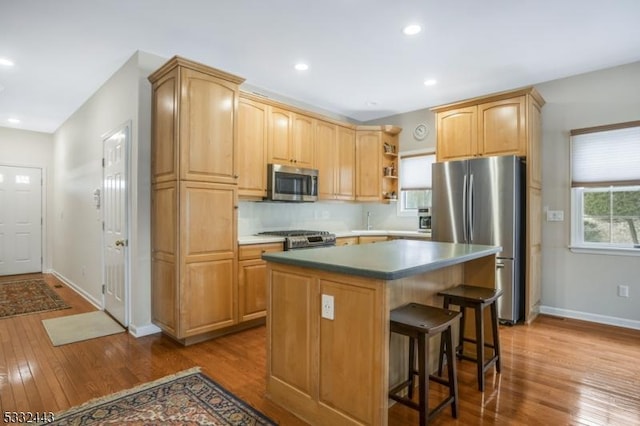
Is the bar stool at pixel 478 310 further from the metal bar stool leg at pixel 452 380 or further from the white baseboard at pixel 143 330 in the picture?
the white baseboard at pixel 143 330

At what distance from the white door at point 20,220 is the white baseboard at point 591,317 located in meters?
8.54

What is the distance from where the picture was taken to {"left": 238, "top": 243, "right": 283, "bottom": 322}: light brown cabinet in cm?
353

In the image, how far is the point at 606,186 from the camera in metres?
3.85

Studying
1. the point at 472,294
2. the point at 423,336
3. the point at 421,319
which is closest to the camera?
the point at 423,336

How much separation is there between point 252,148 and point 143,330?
223 cm

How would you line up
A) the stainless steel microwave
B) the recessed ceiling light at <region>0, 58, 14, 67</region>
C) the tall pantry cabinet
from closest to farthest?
the tall pantry cabinet < the recessed ceiling light at <region>0, 58, 14, 67</region> < the stainless steel microwave

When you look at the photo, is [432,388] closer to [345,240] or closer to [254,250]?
[254,250]

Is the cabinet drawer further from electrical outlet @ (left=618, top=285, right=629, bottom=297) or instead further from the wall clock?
electrical outlet @ (left=618, top=285, right=629, bottom=297)

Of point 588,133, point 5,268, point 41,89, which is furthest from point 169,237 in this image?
point 5,268

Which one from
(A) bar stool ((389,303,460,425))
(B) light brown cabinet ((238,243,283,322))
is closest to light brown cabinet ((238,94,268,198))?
(B) light brown cabinet ((238,243,283,322))

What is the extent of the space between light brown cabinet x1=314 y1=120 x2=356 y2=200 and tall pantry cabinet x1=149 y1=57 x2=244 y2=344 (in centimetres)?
169

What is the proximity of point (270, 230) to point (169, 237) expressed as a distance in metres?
1.63

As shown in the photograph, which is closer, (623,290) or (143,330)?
(143,330)

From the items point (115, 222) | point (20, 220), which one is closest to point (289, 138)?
point (115, 222)
